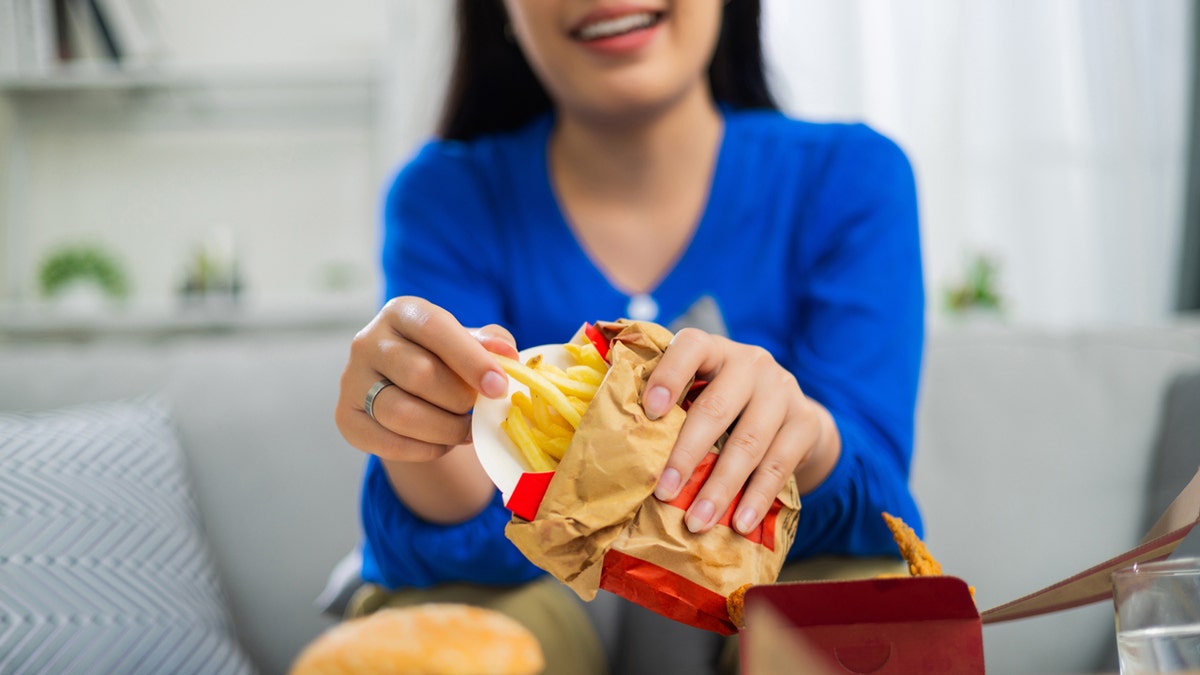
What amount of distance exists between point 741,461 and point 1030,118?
2.28m

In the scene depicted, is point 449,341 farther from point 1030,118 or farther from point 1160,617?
point 1030,118

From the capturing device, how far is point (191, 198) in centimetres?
254

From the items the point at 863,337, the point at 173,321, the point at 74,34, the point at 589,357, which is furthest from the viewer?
the point at 74,34

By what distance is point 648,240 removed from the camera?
1.08m

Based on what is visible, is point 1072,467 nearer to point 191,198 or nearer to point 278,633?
point 278,633

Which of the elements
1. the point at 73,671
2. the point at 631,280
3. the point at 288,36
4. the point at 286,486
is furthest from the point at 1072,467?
the point at 288,36

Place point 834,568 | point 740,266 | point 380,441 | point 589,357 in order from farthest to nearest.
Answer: point 740,266, point 834,568, point 380,441, point 589,357

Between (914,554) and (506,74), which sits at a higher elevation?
(506,74)

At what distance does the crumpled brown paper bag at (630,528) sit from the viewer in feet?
1.49

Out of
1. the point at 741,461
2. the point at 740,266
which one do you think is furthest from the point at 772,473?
the point at 740,266

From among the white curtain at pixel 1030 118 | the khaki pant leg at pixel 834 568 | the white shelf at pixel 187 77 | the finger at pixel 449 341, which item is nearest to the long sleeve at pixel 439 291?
the khaki pant leg at pixel 834 568

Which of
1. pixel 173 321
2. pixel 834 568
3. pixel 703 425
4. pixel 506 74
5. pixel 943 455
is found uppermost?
pixel 506 74

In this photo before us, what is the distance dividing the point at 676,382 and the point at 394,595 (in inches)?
19.4

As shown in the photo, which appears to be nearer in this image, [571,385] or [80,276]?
[571,385]
